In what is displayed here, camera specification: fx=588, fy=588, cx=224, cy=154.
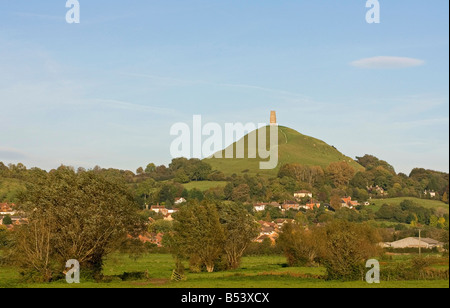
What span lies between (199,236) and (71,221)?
20971 millimetres

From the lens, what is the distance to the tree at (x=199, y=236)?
2768 inches

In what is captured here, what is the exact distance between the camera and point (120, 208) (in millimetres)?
55250

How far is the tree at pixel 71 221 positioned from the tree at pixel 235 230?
22.5m

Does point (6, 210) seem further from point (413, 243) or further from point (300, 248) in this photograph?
point (413, 243)

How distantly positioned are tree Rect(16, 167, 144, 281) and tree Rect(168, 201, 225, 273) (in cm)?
1572

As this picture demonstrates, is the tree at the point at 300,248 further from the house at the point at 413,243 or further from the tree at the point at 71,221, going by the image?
the house at the point at 413,243

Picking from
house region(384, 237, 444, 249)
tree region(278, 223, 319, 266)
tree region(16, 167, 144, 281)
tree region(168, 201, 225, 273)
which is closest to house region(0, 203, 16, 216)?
tree region(168, 201, 225, 273)

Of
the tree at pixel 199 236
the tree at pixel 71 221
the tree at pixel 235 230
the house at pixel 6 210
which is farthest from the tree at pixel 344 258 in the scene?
the house at pixel 6 210

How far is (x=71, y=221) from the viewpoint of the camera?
173 feet

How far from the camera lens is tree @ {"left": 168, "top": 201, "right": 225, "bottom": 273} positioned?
231ft

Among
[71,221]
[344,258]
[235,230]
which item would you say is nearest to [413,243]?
[235,230]

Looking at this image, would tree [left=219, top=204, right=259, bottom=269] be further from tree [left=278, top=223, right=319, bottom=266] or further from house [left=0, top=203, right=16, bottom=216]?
house [left=0, top=203, right=16, bottom=216]
